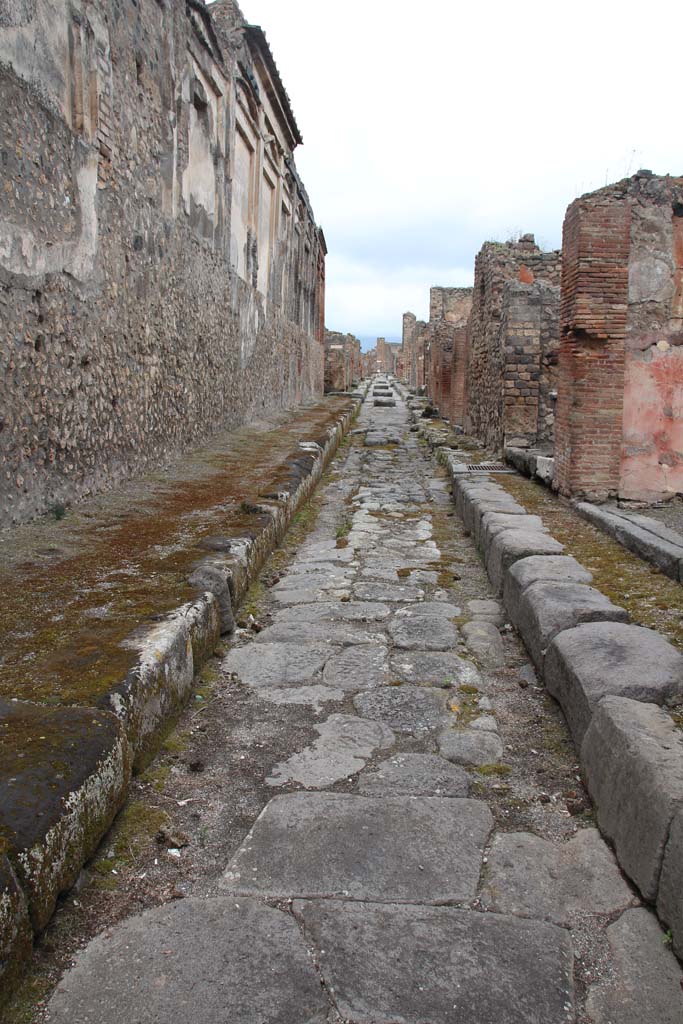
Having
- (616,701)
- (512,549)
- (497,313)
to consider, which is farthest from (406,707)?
(497,313)

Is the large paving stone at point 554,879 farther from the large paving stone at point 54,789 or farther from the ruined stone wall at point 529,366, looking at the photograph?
the ruined stone wall at point 529,366

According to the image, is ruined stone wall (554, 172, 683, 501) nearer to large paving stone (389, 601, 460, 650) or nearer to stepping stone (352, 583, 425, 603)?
stepping stone (352, 583, 425, 603)

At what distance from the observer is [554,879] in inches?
79.8

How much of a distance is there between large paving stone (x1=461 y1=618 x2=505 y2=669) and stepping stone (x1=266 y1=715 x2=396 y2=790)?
0.89 meters

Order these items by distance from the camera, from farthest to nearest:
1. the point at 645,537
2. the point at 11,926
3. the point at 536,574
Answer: the point at 645,537, the point at 536,574, the point at 11,926

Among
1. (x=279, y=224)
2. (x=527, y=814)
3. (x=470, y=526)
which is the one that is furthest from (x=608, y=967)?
(x=279, y=224)

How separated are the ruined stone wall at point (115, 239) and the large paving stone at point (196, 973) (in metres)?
3.10

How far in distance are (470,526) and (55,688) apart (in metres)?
4.60

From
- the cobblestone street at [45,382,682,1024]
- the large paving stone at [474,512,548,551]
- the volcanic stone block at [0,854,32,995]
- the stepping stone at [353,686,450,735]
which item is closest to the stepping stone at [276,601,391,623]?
the cobblestone street at [45,382,682,1024]

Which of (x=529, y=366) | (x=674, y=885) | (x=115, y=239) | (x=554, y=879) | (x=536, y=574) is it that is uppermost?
(x=115, y=239)

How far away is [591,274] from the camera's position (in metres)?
6.50

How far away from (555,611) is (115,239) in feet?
15.2

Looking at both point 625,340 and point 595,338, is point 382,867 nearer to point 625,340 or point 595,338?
point 595,338

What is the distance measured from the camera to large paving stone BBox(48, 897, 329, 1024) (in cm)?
153
